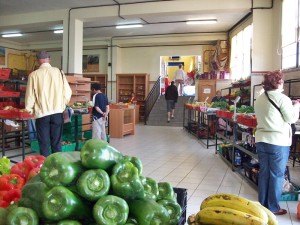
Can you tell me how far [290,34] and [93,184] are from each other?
7.63 metres

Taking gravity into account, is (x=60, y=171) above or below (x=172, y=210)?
above

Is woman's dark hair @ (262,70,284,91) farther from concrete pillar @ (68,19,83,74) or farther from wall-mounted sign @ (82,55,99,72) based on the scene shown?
wall-mounted sign @ (82,55,99,72)

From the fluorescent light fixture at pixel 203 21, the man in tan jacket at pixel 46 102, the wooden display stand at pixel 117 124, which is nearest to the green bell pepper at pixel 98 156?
the man in tan jacket at pixel 46 102

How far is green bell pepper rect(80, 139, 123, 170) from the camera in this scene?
1022 millimetres

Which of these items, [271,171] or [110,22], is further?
[110,22]

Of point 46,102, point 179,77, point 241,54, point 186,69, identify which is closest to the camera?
point 46,102

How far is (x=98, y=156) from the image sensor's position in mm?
1032

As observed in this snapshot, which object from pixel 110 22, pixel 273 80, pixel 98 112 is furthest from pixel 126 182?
pixel 110 22

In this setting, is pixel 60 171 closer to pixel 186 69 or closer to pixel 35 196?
pixel 35 196

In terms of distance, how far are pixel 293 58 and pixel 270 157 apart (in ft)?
15.5

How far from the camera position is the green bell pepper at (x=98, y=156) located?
3.35ft

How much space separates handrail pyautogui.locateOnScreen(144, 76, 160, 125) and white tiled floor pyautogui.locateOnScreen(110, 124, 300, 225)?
18.9 ft

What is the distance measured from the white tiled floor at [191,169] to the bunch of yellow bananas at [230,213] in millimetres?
2398

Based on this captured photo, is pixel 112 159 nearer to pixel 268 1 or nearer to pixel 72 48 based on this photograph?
pixel 268 1
